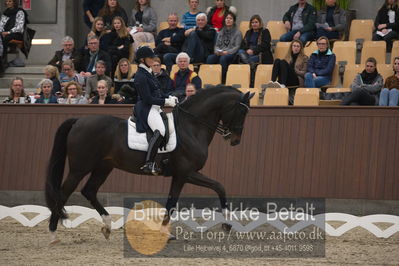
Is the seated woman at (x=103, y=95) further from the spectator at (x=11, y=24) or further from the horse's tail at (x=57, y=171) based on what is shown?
the spectator at (x=11, y=24)

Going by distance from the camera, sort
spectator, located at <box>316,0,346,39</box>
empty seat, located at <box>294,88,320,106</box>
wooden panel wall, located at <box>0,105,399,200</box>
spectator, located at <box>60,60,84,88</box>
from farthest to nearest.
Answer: spectator, located at <box>316,0,346,39</box>
spectator, located at <box>60,60,84,88</box>
empty seat, located at <box>294,88,320,106</box>
wooden panel wall, located at <box>0,105,399,200</box>

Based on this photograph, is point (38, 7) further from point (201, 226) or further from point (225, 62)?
point (201, 226)

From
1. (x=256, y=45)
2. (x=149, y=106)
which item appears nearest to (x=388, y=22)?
(x=256, y=45)

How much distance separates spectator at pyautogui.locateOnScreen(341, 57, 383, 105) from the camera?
1252 centimetres

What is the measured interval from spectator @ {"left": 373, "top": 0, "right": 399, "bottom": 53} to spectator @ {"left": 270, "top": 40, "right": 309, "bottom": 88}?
1521 mm

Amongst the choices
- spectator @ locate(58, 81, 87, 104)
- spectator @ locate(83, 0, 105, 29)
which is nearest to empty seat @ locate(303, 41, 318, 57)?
spectator @ locate(58, 81, 87, 104)

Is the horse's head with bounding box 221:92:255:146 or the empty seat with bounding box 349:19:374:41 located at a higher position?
the empty seat with bounding box 349:19:374:41

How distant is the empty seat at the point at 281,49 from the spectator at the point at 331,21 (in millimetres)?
576

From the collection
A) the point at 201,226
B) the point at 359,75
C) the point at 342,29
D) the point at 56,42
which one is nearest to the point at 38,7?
the point at 56,42

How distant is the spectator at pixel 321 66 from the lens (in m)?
13.7

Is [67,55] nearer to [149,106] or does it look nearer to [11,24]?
[11,24]

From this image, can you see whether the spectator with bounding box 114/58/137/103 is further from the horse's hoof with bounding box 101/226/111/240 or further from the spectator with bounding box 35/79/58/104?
the horse's hoof with bounding box 101/226/111/240

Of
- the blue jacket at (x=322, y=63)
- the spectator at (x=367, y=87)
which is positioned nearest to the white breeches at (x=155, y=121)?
the spectator at (x=367, y=87)

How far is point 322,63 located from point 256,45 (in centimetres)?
138
